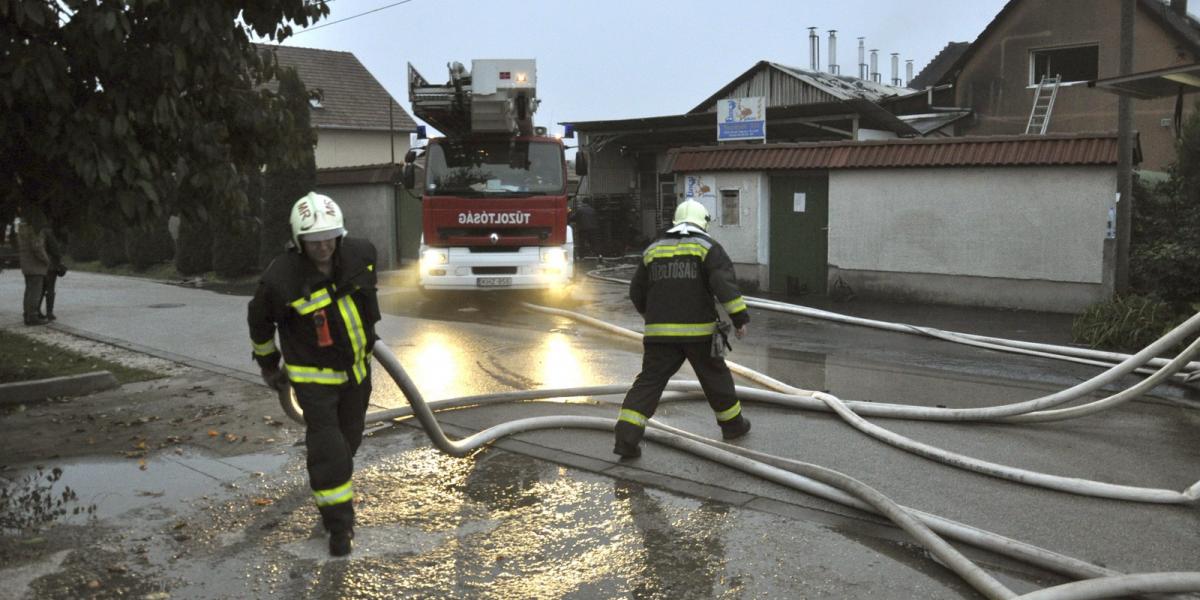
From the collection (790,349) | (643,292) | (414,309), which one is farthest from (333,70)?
(643,292)

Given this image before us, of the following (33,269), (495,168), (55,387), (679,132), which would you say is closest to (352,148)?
(679,132)

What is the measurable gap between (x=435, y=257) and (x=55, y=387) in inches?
242

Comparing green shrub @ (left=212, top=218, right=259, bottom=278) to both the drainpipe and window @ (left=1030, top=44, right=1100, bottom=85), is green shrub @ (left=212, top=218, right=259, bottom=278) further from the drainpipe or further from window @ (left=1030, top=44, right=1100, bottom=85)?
window @ (left=1030, top=44, right=1100, bottom=85)

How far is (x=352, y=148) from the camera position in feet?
122

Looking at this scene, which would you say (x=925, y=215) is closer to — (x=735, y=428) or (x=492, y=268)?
(x=492, y=268)

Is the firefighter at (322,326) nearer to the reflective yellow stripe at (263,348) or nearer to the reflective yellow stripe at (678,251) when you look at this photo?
the reflective yellow stripe at (263,348)

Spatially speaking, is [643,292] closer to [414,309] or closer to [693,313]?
[693,313]

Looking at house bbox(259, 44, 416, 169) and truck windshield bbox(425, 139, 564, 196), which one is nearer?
truck windshield bbox(425, 139, 564, 196)

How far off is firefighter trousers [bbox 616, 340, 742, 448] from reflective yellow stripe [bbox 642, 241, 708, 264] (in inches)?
21.7

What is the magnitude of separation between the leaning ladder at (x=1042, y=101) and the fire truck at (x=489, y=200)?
16949 mm

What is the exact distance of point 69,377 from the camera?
28.1ft

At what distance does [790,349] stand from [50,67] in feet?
25.2

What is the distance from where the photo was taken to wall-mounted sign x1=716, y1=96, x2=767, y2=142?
725 inches

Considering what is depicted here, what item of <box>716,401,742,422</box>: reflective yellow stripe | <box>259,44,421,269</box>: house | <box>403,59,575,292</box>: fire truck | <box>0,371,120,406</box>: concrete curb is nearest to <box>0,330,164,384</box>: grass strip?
<box>0,371,120,406</box>: concrete curb
